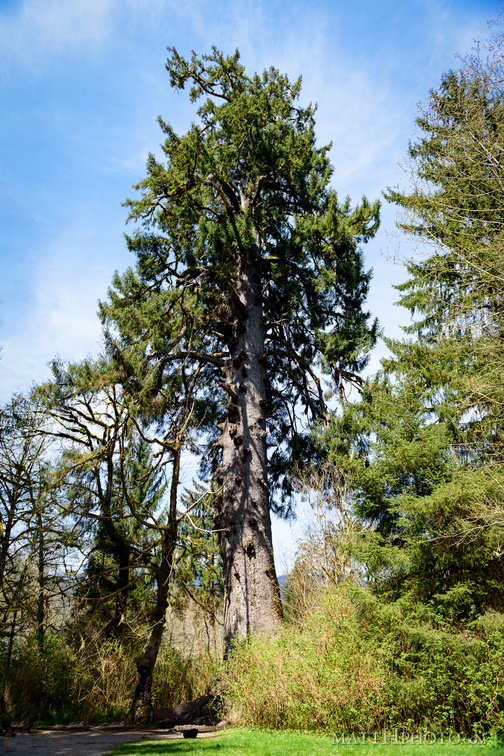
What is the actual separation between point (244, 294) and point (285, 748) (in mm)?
8332

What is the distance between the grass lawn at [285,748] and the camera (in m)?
4.43

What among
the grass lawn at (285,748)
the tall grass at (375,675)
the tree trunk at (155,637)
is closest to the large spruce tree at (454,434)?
the tall grass at (375,675)

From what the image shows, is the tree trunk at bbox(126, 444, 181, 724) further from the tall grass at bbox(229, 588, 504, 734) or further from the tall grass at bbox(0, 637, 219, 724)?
the tall grass at bbox(229, 588, 504, 734)

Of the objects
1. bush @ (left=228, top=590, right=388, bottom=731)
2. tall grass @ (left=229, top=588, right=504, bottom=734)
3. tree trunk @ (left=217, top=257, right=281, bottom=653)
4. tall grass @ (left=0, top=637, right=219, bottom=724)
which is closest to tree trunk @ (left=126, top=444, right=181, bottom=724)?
tree trunk @ (left=217, top=257, right=281, bottom=653)

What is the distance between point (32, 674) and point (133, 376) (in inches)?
262

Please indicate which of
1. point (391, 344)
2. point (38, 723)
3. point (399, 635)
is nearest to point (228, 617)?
point (399, 635)

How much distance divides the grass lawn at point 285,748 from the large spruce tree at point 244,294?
6.72 feet

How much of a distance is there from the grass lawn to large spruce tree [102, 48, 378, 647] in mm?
2049

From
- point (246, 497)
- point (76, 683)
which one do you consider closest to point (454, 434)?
point (246, 497)

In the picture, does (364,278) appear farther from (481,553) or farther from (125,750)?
(125,750)

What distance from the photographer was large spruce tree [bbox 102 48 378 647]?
8.52 meters

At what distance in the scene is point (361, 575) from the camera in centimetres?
714

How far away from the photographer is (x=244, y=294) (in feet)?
35.9

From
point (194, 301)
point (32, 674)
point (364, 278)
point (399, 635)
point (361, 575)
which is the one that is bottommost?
point (32, 674)
